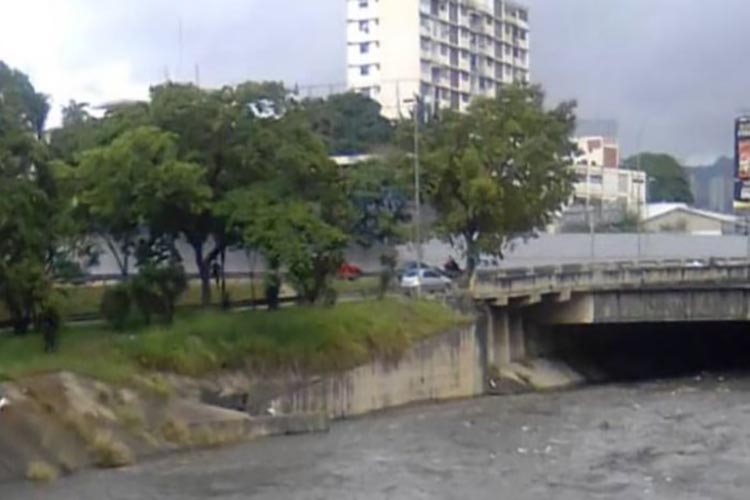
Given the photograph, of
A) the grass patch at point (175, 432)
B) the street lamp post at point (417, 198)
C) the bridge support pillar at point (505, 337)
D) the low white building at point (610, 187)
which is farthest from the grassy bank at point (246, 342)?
the low white building at point (610, 187)

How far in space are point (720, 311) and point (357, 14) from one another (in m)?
81.6

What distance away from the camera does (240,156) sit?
6131 centimetres

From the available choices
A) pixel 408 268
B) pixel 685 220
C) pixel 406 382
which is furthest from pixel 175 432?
pixel 685 220

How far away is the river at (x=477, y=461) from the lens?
3962 cm

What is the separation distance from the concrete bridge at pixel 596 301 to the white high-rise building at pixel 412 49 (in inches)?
2719

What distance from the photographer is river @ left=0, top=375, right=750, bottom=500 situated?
39.6 meters

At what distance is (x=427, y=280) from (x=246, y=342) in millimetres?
22694

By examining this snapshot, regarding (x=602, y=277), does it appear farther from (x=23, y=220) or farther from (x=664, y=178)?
(x=664, y=178)

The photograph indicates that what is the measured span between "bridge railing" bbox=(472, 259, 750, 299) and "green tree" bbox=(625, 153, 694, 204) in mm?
111442

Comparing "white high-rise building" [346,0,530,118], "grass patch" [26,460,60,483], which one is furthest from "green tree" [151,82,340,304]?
"white high-rise building" [346,0,530,118]

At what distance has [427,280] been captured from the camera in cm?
7906

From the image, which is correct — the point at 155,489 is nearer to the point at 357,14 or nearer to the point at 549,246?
the point at 549,246

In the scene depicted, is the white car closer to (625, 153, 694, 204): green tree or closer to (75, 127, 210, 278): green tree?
(75, 127, 210, 278): green tree

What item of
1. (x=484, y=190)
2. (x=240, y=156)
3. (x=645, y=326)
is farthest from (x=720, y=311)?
(x=240, y=156)
